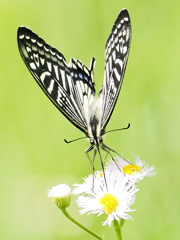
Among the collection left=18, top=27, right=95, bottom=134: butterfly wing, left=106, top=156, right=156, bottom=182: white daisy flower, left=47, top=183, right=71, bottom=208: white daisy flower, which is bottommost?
left=47, top=183, right=71, bottom=208: white daisy flower

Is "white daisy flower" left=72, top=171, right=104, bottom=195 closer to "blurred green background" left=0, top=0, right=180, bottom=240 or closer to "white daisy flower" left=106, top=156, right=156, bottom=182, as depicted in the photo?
"white daisy flower" left=106, top=156, right=156, bottom=182

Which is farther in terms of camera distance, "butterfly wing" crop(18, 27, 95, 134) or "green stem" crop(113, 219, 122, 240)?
"butterfly wing" crop(18, 27, 95, 134)

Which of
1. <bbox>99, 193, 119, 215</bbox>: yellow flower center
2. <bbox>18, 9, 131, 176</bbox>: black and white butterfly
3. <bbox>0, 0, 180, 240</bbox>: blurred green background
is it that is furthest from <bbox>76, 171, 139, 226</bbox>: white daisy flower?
<bbox>0, 0, 180, 240</bbox>: blurred green background

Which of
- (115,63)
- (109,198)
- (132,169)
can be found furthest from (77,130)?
(109,198)

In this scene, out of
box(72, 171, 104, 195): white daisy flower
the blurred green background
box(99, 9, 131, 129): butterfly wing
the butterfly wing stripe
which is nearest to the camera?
box(72, 171, 104, 195): white daisy flower

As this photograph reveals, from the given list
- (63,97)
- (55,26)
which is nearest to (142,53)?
(55,26)

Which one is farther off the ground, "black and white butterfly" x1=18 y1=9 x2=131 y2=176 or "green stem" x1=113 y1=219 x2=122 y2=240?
"black and white butterfly" x1=18 y1=9 x2=131 y2=176

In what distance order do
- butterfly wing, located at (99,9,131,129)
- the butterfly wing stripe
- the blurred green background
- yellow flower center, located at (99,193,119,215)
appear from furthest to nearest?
the blurred green background, the butterfly wing stripe, butterfly wing, located at (99,9,131,129), yellow flower center, located at (99,193,119,215)

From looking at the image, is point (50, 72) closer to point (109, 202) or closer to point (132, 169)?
point (132, 169)
